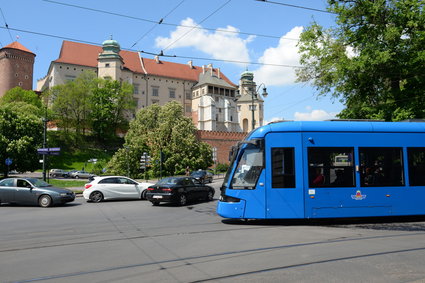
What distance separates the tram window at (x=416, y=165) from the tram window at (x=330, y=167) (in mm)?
1989

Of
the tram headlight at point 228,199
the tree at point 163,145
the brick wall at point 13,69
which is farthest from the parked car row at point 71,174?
the tram headlight at point 228,199

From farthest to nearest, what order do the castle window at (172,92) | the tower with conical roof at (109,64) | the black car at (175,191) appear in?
1. the castle window at (172,92)
2. the tower with conical roof at (109,64)
3. the black car at (175,191)

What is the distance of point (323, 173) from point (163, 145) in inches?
1570

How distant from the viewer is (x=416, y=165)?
10.9m

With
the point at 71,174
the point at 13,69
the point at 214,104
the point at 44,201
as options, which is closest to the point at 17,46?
the point at 13,69

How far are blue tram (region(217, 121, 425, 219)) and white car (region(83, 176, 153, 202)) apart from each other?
32.1 ft

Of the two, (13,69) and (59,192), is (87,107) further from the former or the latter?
(59,192)

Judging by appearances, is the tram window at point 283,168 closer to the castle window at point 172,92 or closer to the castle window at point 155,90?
the castle window at point 155,90

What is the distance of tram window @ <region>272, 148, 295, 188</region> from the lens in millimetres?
10139

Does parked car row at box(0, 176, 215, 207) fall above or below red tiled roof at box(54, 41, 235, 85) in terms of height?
below

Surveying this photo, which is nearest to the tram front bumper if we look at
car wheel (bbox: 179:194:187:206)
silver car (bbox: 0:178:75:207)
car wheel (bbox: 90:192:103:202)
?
car wheel (bbox: 179:194:187:206)

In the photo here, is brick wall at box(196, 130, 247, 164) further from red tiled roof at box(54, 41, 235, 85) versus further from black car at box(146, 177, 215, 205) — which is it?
black car at box(146, 177, 215, 205)

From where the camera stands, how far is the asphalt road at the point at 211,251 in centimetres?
534

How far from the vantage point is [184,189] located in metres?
16.4
